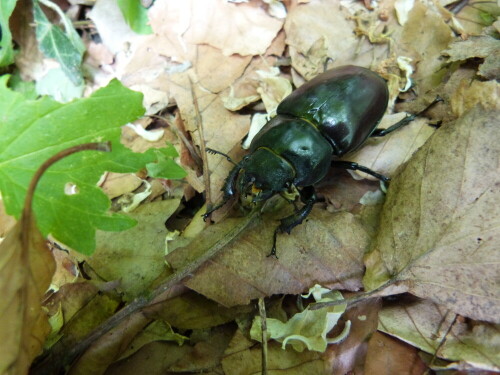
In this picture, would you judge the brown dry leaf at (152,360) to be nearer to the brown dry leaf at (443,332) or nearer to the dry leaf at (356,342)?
the dry leaf at (356,342)

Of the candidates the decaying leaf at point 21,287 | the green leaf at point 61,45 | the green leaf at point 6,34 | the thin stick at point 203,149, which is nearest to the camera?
the decaying leaf at point 21,287

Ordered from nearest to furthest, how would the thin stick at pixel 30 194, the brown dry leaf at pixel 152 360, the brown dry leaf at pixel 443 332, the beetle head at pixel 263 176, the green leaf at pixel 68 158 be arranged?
the thin stick at pixel 30 194, the brown dry leaf at pixel 443 332, the green leaf at pixel 68 158, the brown dry leaf at pixel 152 360, the beetle head at pixel 263 176

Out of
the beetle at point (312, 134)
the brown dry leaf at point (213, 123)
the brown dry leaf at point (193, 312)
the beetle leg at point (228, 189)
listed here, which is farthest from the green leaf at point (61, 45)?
the brown dry leaf at point (193, 312)

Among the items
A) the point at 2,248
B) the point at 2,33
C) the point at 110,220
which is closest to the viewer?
the point at 2,248

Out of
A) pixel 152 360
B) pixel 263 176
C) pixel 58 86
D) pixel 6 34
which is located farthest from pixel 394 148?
pixel 6 34

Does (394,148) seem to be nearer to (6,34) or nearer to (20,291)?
(20,291)

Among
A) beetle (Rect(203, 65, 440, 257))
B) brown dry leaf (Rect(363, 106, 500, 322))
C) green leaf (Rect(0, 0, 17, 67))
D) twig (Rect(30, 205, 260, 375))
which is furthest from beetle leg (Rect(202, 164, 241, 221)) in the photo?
green leaf (Rect(0, 0, 17, 67))

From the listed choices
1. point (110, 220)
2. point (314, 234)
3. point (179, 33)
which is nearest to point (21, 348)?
point (110, 220)

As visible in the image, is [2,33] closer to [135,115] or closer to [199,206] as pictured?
[135,115]
